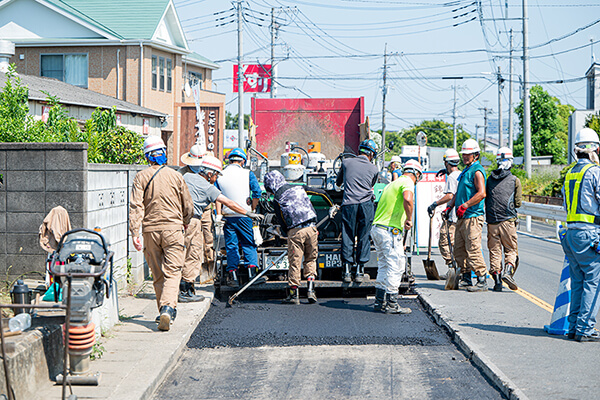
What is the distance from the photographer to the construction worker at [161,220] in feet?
25.4

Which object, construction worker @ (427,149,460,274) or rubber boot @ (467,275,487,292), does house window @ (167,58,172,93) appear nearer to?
construction worker @ (427,149,460,274)

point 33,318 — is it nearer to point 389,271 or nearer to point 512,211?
point 389,271

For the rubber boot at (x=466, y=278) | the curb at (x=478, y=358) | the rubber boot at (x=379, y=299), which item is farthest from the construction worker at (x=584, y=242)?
the rubber boot at (x=466, y=278)

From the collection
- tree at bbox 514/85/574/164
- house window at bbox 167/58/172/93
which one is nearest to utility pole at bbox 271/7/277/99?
house window at bbox 167/58/172/93

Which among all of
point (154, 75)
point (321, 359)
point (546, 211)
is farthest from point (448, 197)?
point (154, 75)

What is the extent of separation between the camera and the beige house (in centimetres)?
3042

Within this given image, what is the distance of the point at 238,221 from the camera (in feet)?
32.1

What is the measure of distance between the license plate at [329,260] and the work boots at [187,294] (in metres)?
1.69

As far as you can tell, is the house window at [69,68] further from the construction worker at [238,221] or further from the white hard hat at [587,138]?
Result: the white hard hat at [587,138]

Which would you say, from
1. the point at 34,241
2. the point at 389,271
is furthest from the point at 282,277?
the point at 34,241

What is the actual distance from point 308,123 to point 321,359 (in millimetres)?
9447

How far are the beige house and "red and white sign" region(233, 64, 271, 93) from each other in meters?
10.1

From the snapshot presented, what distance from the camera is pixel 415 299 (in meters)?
9.98

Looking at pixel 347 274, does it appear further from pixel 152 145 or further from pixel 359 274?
pixel 152 145
